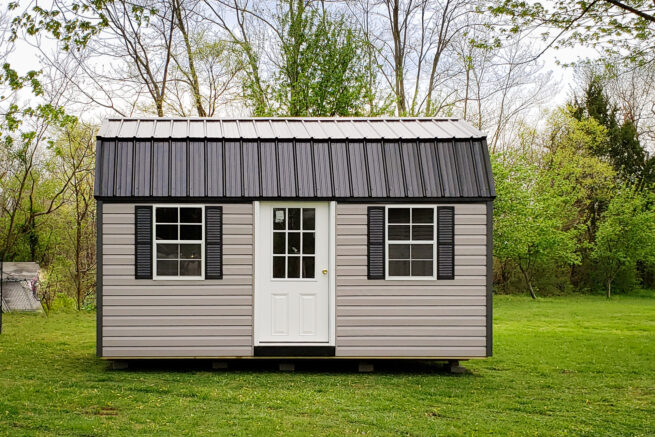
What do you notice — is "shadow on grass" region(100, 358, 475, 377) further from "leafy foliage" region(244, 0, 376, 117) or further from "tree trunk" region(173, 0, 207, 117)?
"tree trunk" region(173, 0, 207, 117)

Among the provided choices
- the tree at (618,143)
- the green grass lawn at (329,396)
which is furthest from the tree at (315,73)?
the tree at (618,143)

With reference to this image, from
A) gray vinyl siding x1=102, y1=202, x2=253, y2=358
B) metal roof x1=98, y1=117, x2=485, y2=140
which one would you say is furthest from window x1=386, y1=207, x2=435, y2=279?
gray vinyl siding x1=102, y1=202, x2=253, y2=358

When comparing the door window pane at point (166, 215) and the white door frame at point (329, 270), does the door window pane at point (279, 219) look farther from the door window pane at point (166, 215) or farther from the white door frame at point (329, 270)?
the door window pane at point (166, 215)

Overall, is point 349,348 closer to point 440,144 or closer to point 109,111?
point 440,144

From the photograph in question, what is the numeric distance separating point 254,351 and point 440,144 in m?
3.45

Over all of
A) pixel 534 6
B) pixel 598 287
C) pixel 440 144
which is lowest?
pixel 598 287

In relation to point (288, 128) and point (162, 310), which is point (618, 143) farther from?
point (162, 310)

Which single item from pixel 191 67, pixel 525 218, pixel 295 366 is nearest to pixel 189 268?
pixel 295 366

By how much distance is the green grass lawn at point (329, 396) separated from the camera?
228 inches

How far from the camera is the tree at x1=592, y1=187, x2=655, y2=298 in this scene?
73.9ft

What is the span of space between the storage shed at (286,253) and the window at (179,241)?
0.04 feet

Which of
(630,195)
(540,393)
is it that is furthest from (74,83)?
(630,195)

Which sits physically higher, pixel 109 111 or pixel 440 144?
pixel 109 111

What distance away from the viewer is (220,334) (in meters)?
8.32
